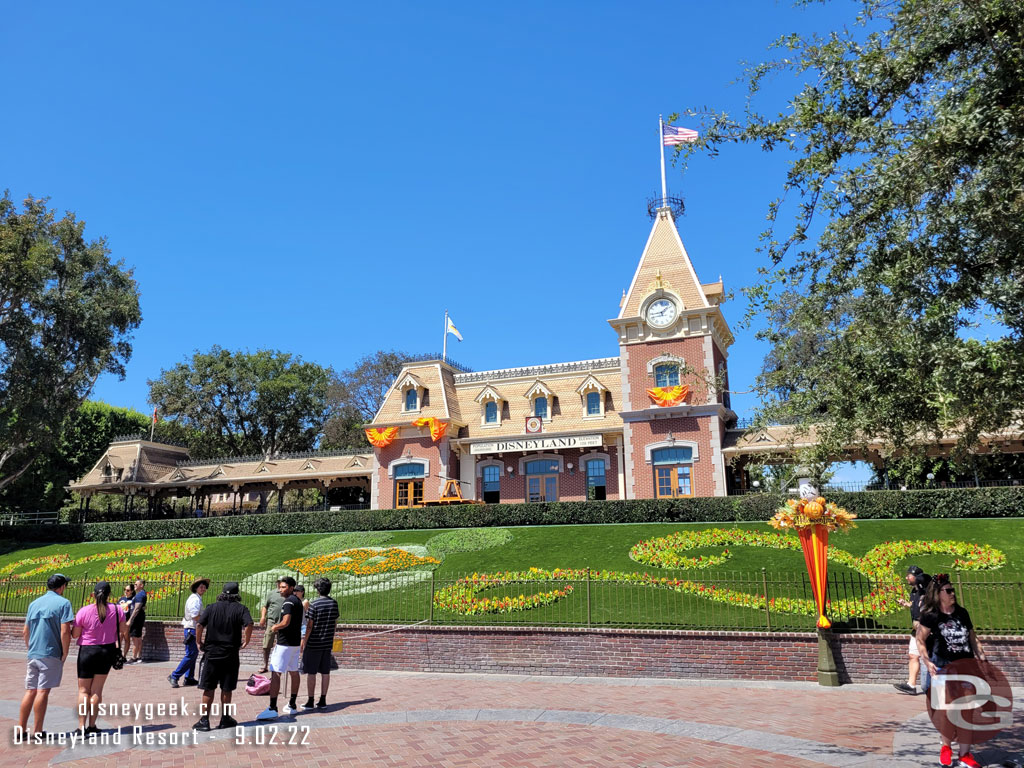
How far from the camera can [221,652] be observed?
8.74 metres

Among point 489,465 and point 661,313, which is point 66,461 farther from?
point 661,313

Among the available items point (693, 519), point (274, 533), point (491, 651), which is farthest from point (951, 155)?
point (274, 533)

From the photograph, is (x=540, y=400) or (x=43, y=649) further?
(x=540, y=400)

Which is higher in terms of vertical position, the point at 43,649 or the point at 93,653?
the point at 43,649

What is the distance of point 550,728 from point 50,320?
37194 mm

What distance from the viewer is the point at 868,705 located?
33.8ft

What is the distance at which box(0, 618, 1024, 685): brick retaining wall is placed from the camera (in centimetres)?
1184

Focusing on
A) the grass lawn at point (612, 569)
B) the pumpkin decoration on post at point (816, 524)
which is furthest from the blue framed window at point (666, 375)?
the pumpkin decoration on post at point (816, 524)

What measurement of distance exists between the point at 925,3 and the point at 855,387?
14.2 feet

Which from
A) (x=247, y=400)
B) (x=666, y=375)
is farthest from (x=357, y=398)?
(x=666, y=375)

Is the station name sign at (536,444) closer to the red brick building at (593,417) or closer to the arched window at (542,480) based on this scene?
the red brick building at (593,417)

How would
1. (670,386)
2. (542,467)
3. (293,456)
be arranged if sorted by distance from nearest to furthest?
(670,386) → (542,467) → (293,456)

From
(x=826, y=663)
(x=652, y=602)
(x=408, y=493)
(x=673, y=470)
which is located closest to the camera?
→ (x=826, y=663)

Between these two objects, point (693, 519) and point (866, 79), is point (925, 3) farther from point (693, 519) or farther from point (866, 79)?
point (693, 519)
